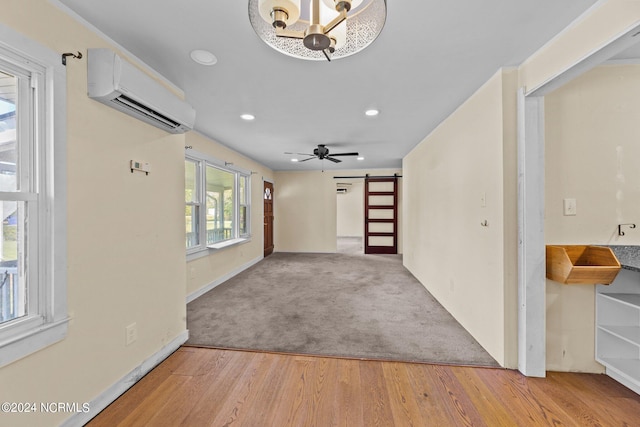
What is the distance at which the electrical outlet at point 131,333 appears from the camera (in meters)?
1.78

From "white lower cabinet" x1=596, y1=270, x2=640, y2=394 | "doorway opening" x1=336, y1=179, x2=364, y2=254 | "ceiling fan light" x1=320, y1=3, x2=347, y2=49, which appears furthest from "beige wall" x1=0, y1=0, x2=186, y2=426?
"doorway opening" x1=336, y1=179, x2=364, y2=254

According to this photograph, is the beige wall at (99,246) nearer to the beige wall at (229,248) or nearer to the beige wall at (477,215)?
the beige wall at (229,248)

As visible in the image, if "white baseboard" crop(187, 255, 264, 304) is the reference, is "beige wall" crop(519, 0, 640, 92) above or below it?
above

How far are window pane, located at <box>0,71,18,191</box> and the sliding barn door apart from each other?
6.39 m

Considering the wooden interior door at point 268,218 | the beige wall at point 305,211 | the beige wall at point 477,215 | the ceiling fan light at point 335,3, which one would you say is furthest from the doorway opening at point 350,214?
the ceiling fan light at point 335,3

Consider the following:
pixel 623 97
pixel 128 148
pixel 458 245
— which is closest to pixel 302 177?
pixel 458 245

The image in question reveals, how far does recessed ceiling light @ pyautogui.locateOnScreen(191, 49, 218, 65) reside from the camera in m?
1.78

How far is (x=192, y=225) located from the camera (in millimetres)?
3791

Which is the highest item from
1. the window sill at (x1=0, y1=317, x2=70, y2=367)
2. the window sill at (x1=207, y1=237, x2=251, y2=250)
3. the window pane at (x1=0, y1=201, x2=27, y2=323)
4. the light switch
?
the light switch

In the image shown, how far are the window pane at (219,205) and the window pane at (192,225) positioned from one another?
341mm

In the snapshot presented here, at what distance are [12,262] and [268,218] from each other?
5.73m

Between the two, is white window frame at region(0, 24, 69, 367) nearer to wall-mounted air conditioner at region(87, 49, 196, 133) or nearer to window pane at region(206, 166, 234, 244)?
wall-mounted air conditioner at region(87, 49, 196, 133)

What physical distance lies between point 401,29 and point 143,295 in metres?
2.51

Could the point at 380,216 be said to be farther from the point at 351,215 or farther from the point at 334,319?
the point at 334,319
